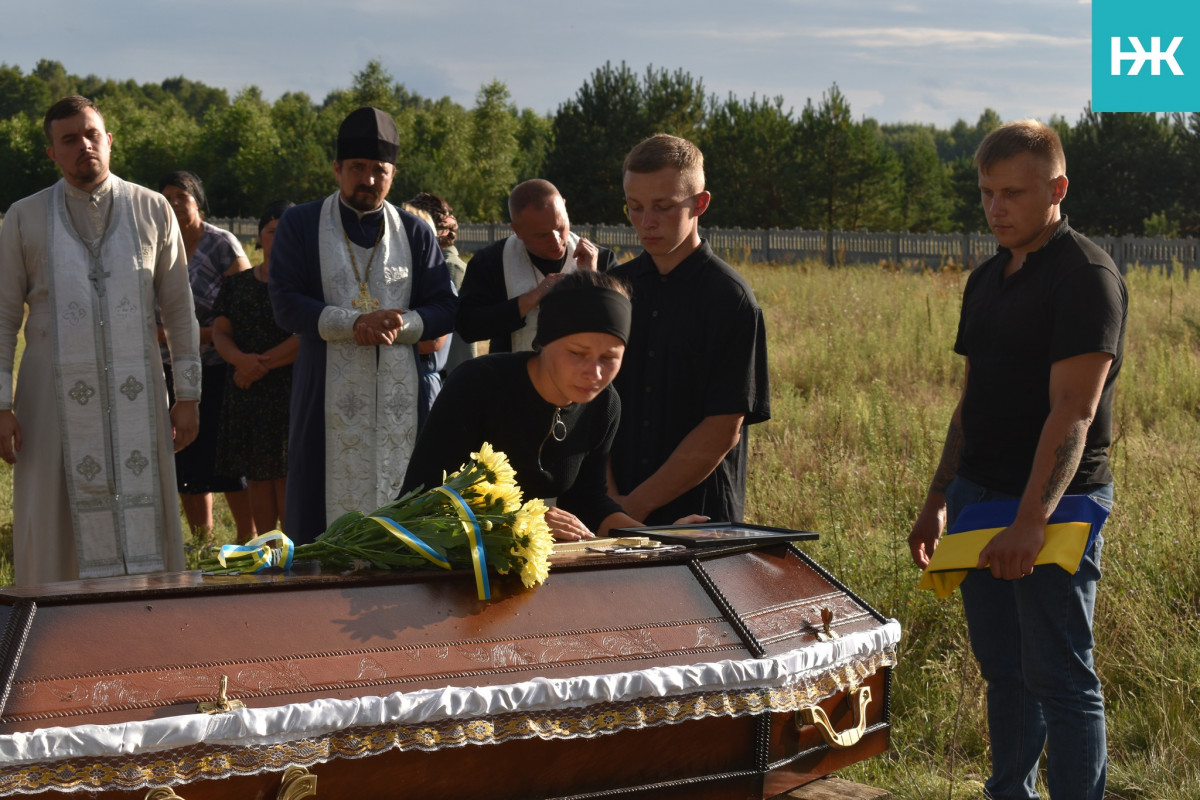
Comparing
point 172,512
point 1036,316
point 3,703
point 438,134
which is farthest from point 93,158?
point 438,134

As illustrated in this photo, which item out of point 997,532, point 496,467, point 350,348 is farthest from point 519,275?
point 496,467

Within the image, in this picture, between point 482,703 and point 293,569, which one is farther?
point 293,569

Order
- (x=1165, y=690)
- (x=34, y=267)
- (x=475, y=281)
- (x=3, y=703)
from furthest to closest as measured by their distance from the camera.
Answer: (x=475, y=281) → (x=34, y=267) → (x=1165, y=690) → (x=3, y=703)

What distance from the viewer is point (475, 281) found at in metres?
4.88

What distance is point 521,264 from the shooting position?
4.86m

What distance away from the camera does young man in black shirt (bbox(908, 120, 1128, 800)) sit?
295 centimetres

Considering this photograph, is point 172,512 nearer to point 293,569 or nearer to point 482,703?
point 293,569

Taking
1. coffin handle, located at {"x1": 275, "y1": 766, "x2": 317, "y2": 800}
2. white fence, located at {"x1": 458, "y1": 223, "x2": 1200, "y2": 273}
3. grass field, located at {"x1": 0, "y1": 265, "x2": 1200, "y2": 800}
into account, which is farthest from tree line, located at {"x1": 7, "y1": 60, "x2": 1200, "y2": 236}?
coffin handle, located at {"x1": 275, "y1": 766, "x2": 317, "y2": 800}

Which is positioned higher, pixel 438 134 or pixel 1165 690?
pixel 438 134

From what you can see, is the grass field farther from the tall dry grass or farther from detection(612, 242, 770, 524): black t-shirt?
detection(612, 242, 770, 524): black t-shirt

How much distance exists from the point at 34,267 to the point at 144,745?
3.07 metres

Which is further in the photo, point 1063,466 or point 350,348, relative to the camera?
point 350,348

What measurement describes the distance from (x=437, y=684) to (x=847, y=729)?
99 centimetres

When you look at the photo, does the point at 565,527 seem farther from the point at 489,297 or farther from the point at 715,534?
the point at 489,297
